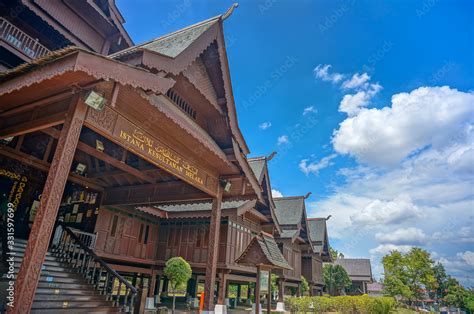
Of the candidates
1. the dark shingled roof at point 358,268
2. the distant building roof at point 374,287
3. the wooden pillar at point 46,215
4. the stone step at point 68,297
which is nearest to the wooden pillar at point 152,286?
the stone step at point 68,297

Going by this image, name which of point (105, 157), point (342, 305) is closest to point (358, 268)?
point (342, 305)

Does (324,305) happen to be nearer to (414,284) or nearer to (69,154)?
(69,154)

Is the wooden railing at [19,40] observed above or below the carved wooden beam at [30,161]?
above

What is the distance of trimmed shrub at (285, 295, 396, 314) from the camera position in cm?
1927

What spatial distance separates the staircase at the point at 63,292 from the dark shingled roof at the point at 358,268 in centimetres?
5477

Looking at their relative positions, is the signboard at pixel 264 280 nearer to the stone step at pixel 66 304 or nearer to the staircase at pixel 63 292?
the staircase at pixel 63 292

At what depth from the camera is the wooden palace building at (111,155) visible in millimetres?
5008

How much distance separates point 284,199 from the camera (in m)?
29.7

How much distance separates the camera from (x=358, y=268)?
55531mm

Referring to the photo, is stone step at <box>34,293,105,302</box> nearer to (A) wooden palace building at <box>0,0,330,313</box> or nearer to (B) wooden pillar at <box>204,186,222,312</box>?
(A) wooden palace building at <box>0,0,330,313</box>

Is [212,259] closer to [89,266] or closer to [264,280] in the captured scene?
[264,280]

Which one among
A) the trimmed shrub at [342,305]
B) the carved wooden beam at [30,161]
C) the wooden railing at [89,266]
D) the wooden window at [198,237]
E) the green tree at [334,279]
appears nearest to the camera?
the wooden railing at [89,266]

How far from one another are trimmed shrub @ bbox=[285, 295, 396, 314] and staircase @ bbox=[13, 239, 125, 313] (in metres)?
14.5

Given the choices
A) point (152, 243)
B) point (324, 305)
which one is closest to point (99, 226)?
point (152, 243)
